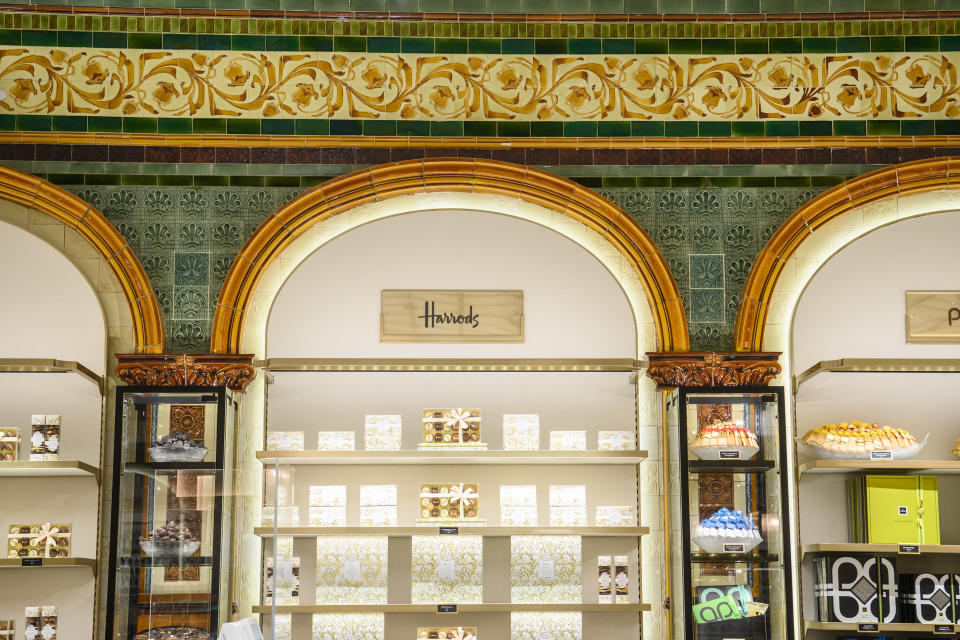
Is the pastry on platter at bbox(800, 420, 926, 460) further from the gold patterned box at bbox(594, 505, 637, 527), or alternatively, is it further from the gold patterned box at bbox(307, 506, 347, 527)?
the gold patterned box at bbox(307, 506, 347, 527)

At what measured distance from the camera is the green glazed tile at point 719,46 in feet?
19.5

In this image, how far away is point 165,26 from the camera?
5891 mm

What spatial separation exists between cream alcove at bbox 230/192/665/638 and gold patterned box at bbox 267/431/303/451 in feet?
0.39

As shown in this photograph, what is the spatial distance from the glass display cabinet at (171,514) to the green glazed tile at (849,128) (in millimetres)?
3339

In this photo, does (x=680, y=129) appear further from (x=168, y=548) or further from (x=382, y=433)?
(x=168, y=548)

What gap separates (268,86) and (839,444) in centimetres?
335

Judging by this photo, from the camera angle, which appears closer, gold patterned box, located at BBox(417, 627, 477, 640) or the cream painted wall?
gold patterned box, located at BBox(417, 627, 477, 640)

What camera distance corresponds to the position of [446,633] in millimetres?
5543

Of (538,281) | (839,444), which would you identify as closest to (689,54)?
(538,281)

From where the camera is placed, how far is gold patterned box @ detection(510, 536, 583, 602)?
5.54 metres

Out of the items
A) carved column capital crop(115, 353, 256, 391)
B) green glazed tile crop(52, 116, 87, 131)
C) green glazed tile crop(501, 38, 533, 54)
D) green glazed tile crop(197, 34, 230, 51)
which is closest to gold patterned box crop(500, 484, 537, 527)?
carved column capital crop(115, 353, 256, 391)

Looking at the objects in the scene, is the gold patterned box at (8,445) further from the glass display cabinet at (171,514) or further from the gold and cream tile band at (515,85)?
the gold and cream tile band at (515,85)

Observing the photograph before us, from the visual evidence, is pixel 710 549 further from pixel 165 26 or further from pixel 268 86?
pixel 165 26

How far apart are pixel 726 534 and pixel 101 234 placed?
3371mm
